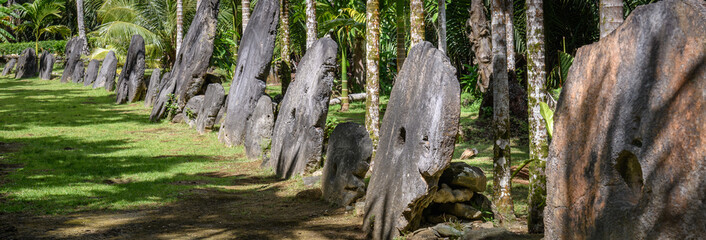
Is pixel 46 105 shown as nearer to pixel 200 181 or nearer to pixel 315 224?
pixel 200 181

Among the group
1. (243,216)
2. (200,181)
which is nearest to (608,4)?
(243,216)

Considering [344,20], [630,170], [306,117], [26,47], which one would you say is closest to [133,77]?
[344,20]

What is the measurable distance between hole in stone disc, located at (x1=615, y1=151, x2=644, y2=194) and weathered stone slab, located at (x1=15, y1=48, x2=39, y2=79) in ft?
93.6

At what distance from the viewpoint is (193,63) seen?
15070mm

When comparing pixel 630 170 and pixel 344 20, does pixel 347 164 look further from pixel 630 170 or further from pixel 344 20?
pixel 344 20

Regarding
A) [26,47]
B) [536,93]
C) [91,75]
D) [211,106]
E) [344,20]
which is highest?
[26,47]

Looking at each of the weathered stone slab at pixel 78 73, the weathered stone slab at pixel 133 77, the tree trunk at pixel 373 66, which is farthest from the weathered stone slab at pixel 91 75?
the tree trunk at pixel 373 66

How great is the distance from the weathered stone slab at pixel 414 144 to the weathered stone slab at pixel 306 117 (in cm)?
271

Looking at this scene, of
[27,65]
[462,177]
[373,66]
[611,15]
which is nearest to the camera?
[611,15]

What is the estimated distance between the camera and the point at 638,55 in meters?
3.38

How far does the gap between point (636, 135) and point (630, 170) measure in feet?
0.79

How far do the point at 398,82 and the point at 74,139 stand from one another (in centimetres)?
893

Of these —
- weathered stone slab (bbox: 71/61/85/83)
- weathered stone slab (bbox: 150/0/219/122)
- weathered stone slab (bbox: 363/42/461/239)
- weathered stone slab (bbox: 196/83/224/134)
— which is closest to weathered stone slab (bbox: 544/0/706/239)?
weathered stone slab (bbox: 363/42/461/239)

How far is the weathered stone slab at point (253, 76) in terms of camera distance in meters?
12.3
